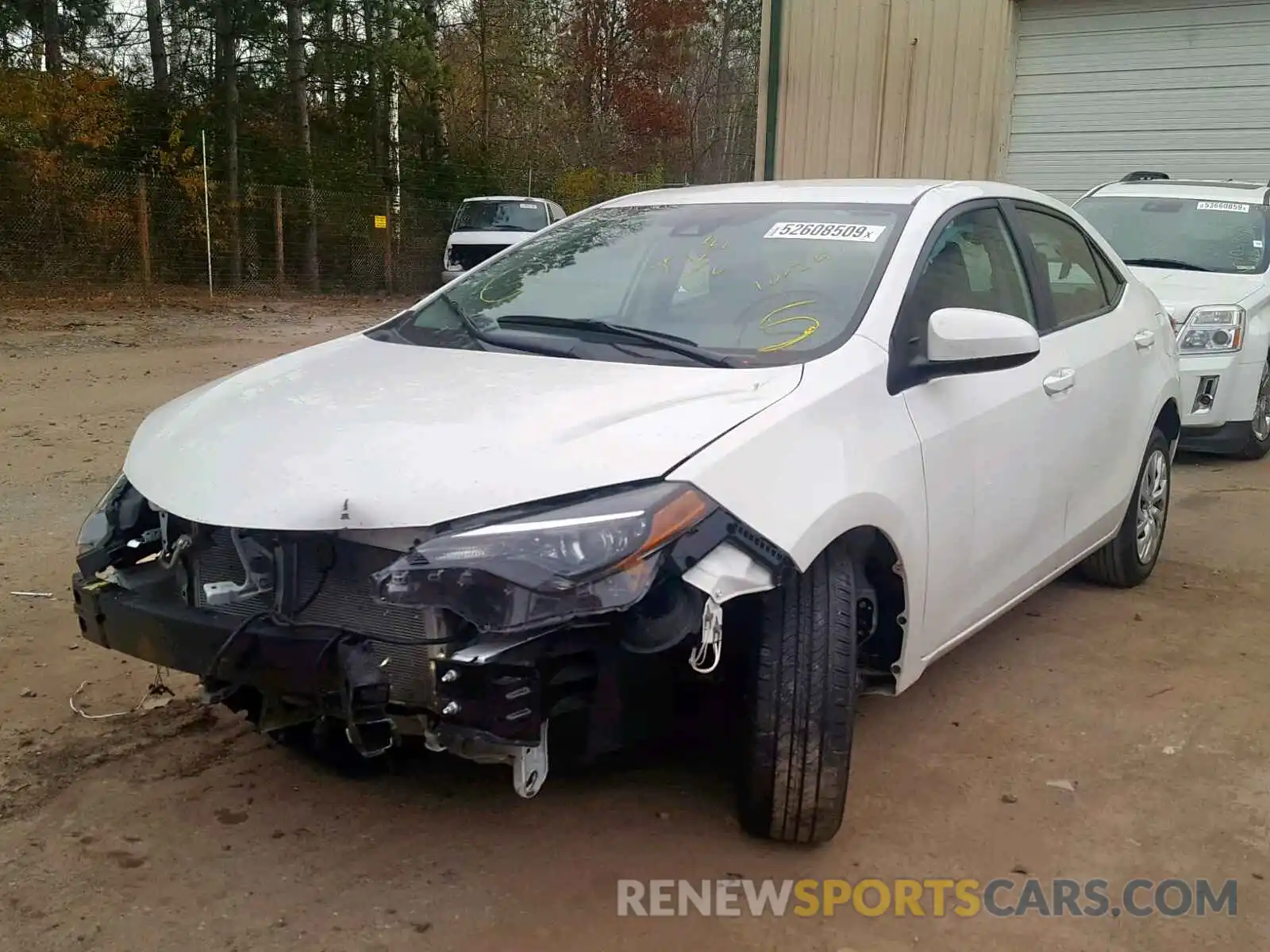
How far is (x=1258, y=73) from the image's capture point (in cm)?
1190

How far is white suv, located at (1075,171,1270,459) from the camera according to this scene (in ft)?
22.8

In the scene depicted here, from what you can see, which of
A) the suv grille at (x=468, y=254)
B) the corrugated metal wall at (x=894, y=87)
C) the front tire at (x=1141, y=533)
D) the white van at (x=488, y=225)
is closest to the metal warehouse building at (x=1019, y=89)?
the corrugated metal wall at (x=894, y=87)

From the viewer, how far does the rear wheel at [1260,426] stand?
7.24 meters

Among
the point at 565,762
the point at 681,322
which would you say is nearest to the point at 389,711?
the point at 565,762

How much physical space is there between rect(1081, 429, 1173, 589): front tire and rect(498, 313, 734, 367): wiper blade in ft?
7.43

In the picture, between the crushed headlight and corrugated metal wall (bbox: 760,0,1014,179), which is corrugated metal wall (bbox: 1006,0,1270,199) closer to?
corrugated metal wall (bbox: 760,0,1014,179)

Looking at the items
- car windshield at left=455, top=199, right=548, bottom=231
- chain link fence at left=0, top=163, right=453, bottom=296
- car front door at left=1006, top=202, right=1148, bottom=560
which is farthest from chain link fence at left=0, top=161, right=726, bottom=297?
car front door at left=1006, top=202, right=1148, bottom=560

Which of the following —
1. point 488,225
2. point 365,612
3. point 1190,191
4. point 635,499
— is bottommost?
point 365,612

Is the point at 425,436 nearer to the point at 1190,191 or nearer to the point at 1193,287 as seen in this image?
the point at 1193,287

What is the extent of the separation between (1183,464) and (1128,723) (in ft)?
14.4

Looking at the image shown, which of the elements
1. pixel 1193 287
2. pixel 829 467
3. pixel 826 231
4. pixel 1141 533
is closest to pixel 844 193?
pixel 826 231

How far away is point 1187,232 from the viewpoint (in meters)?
7.95

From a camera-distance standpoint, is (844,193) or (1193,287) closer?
Result: (844,193)

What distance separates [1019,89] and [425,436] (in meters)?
12.3
